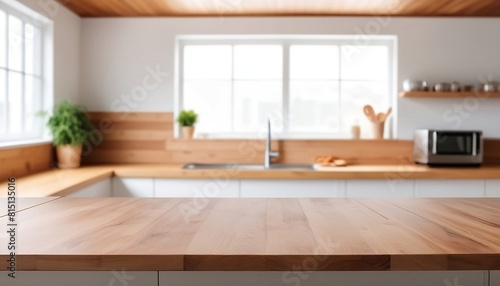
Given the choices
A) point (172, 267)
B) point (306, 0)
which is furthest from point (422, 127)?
point (172, 267)

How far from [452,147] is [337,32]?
1286mm

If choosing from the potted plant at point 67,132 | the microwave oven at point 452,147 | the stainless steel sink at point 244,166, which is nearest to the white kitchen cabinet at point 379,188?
the microwave oven at point 452,147

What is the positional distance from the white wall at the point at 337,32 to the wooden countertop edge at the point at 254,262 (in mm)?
3079

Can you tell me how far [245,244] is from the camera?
3.29 ft

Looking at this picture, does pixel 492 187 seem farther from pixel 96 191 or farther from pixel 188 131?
pixel 96 191

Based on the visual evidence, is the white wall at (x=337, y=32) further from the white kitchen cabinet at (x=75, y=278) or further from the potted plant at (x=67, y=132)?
the white kitchen cabinet at (x=75, y=278)

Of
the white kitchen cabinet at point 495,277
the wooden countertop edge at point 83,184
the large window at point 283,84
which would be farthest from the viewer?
the large window at point 283,84

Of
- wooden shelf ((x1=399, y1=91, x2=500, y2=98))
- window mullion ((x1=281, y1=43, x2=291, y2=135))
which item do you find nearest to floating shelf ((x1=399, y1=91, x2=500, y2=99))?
wooden shelf ((x1=399, y1=91, x2=500, y2=98))

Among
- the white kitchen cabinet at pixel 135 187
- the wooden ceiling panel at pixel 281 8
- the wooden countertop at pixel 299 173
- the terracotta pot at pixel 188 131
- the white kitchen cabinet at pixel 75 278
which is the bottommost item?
the white kitchen cabinet at pixel 135 187

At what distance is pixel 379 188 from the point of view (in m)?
3.21

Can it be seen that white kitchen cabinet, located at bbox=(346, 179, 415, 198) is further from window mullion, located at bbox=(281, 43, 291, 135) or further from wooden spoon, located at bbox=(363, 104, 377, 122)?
window mullion, located at bbox=(281, 43, 291, 135)

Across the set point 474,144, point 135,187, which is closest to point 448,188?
point 474,144

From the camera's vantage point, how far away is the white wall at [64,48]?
11.2 feet

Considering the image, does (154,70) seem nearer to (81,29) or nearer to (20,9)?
(81,29)
